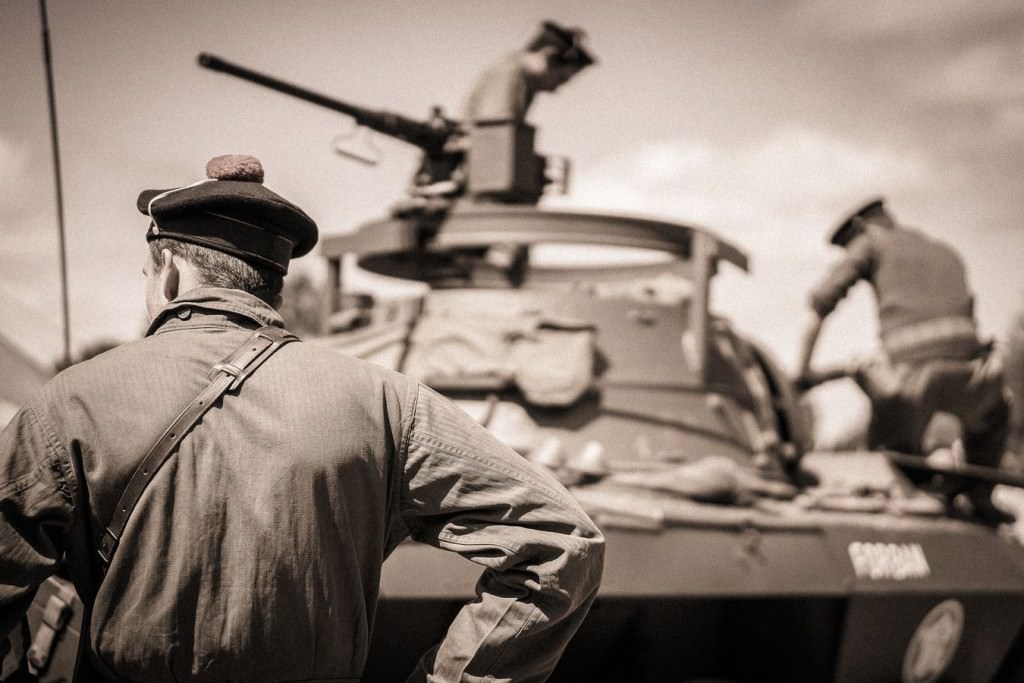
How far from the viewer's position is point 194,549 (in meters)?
1.75

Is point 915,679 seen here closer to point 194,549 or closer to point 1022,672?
point 1022,672

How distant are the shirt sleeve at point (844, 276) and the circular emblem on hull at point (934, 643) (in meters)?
1.70

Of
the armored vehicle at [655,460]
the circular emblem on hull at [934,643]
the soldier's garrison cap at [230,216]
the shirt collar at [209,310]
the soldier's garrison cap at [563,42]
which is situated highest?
the soldier's garrison cap at [563,42]

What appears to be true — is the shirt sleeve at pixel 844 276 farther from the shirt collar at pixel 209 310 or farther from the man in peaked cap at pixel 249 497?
the shirt collar at pixel 209 310

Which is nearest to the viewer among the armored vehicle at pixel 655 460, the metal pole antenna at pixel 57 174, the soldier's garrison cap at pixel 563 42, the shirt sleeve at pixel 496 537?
the shirt sleeve at pixel 496 537

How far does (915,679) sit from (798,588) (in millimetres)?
990

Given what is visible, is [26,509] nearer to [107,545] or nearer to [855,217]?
[107,545]

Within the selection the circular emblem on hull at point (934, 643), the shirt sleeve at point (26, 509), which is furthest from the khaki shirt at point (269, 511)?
the circular emblem on hull at point (934, 643)

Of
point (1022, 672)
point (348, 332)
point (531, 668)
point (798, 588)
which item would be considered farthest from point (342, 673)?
point (1022, 672)

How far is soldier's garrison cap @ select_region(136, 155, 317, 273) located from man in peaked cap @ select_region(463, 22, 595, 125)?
3945 millimetres

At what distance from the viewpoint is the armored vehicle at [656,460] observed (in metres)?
4.02

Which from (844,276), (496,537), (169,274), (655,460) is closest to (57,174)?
(169,274)

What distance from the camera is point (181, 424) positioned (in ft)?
5.81

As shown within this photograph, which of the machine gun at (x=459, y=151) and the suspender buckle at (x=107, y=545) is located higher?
the machine gun at (x=459, y=151)
